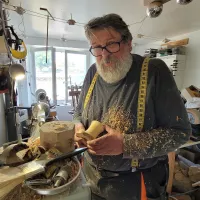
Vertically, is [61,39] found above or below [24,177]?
above

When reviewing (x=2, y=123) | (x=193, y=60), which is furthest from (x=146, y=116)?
(x=193, y=60)

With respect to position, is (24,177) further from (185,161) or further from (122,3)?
(185,161)

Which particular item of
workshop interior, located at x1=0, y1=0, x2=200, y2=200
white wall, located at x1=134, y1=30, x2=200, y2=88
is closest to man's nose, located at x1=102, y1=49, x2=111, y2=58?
workshop interior, located at x1=0, y1=0, x2=200, y2=200

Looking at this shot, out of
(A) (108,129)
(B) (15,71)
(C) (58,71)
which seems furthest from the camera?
(C) (58,71)

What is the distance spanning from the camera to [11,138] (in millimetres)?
1877

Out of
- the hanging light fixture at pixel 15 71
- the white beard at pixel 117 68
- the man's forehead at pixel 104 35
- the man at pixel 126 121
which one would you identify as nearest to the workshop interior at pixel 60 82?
the hanging light fixture at pixel 15 71

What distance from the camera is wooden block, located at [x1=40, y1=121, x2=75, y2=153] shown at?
1.65 feet

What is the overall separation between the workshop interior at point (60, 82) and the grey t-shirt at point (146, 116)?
11 cm

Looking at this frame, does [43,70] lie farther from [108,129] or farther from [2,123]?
[108,129]

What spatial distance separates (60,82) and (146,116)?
11.8 ft

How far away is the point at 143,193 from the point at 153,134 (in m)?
0.25

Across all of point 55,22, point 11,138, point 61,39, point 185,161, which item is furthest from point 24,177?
point 61,39

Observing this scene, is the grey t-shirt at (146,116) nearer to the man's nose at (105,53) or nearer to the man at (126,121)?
the man at (126,121)

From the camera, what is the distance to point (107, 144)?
523mm
